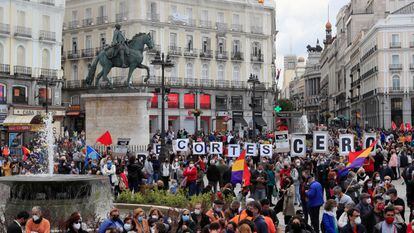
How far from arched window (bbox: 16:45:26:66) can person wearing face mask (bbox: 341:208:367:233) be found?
158ft

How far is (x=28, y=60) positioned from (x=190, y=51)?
19.1m

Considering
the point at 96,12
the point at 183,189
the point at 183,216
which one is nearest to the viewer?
the point at 183,216

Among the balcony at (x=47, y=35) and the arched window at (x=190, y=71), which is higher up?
the balcony at (x=47, y=35)

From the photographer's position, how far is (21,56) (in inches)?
2231

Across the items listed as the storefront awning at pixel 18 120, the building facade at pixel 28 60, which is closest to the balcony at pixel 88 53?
the building facade at pixel 28 60

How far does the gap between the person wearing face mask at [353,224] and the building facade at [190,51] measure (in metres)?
54.6

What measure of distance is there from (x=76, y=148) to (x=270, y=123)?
4157 cm

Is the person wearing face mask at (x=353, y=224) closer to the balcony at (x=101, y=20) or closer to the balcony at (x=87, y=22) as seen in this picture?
the balcony at (x=101, y=20)

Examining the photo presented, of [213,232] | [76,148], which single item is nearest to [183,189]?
[213,232]

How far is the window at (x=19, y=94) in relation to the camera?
2196 inches

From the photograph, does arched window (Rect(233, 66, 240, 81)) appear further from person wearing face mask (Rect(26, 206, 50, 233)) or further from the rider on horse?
person wearing face mask (Rect(26, 206, 50, 233))

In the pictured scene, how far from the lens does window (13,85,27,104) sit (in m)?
55.8

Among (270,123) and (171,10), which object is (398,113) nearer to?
(270,123)

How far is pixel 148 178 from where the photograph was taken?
24375 mm
